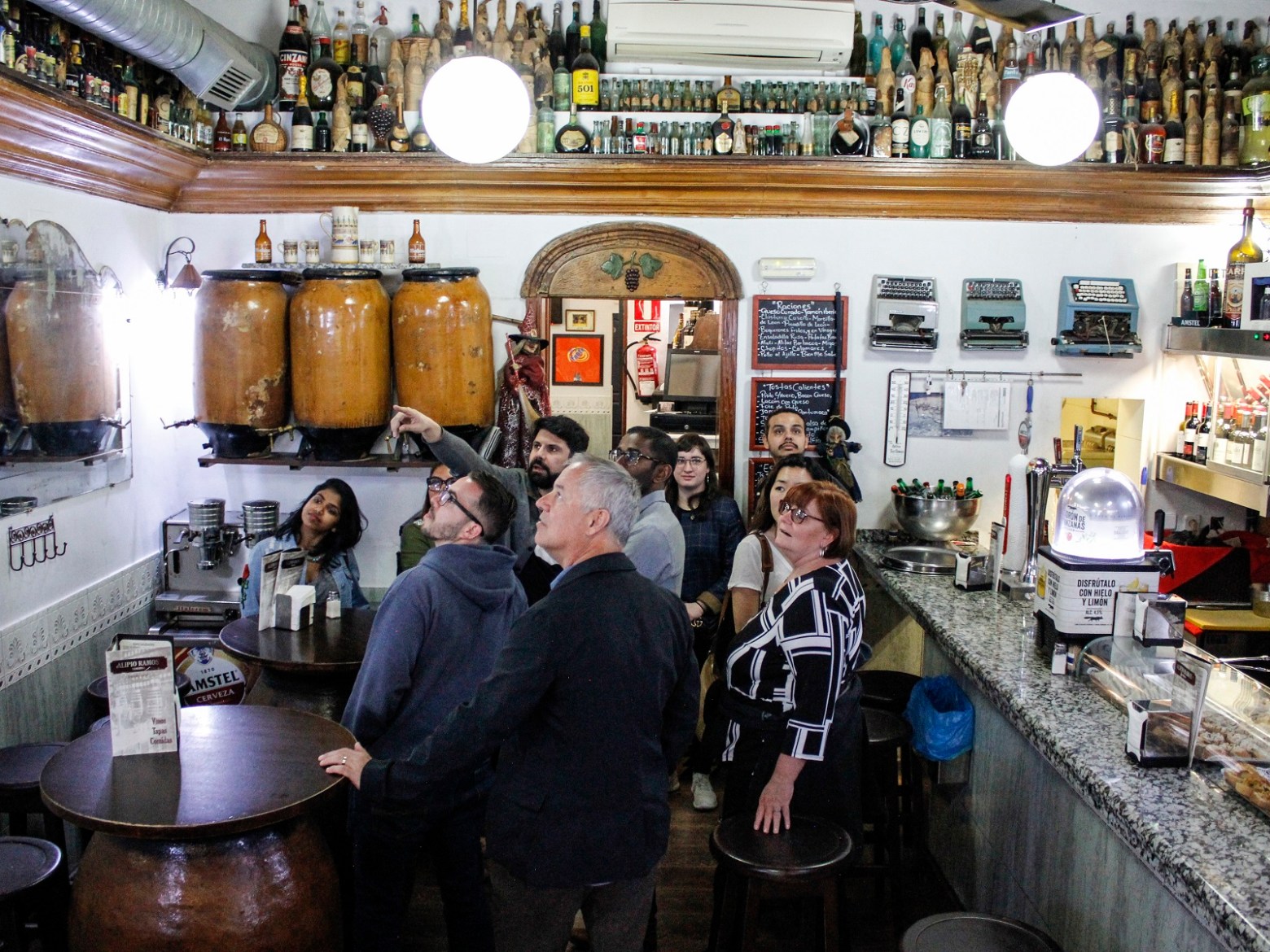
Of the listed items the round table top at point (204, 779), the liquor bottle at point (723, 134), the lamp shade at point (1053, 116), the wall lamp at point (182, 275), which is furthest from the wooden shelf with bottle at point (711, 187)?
the round table top at point (204, 779)

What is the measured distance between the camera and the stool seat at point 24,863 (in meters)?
2.87

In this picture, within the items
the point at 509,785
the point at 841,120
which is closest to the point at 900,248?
the point at 841,120

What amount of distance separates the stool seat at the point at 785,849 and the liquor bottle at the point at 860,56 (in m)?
3.80

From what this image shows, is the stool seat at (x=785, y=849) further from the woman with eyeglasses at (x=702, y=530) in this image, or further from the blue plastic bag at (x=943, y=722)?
the woman with eyeglasses at (x=702, y=530)

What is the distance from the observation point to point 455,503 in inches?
116

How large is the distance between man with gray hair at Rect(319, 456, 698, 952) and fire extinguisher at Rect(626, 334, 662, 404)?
19.5ft

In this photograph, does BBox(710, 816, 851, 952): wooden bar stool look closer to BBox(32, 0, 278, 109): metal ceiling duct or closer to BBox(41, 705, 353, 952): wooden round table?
BBox(41, 705, 353, 952): wooden round table

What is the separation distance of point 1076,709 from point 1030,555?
1.48m

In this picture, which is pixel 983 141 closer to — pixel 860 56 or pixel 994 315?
pixel 860 56

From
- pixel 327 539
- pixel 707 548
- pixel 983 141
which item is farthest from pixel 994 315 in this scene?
pixel 327 539

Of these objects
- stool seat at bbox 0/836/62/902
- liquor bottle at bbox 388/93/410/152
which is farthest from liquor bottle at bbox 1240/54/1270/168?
stool seat at bbox 0/836/62/902

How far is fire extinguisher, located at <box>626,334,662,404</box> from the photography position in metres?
8.45

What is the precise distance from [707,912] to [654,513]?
54.6 inches

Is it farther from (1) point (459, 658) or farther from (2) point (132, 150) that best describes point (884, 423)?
(2) point (132, 150)
